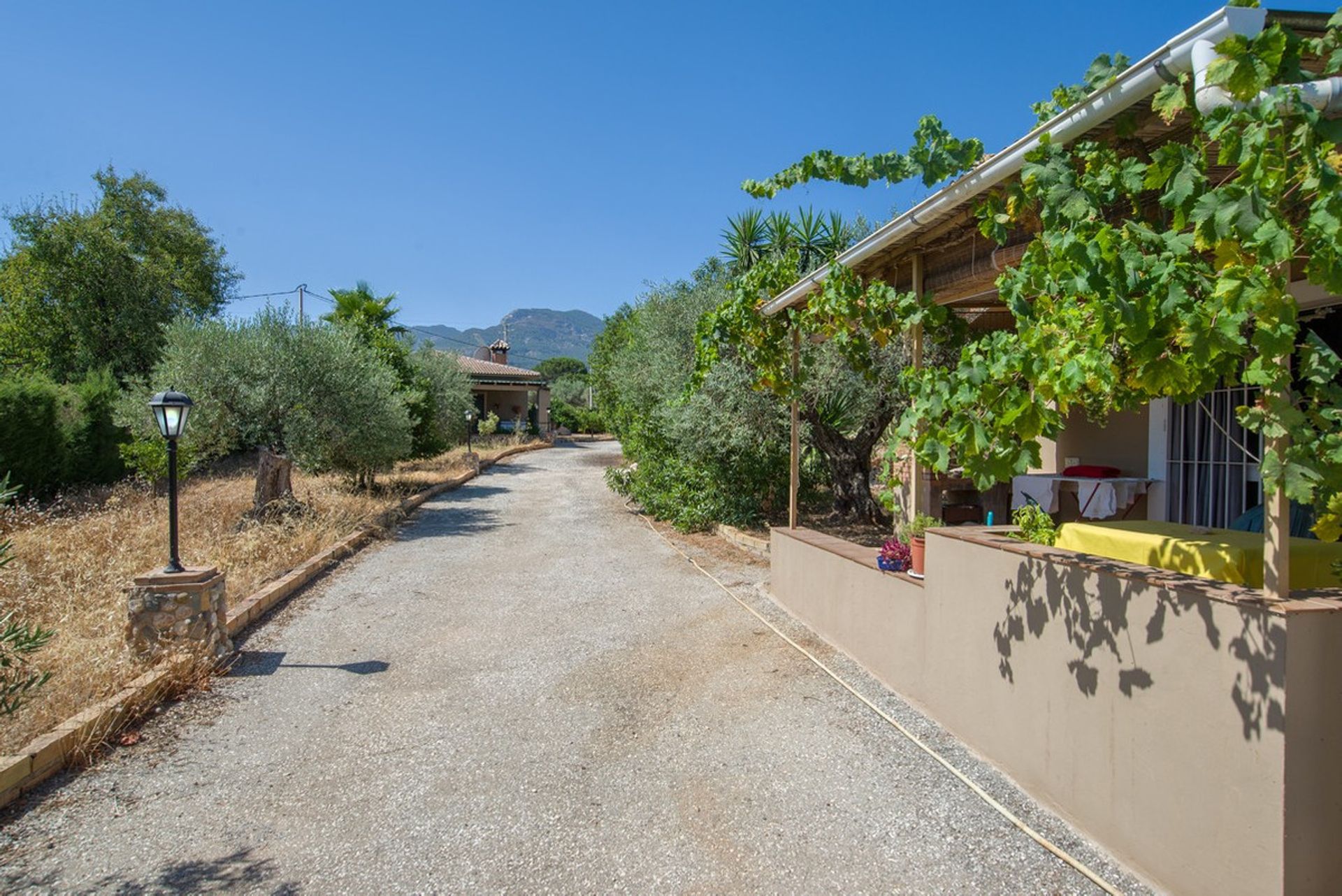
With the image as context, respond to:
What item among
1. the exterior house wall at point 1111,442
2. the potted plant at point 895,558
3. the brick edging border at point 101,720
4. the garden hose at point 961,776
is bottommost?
the garden hose at point 961,776

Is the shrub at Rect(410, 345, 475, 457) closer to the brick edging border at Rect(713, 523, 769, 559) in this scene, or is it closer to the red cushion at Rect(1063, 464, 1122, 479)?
the brick edging border at Rect(713, 523, 769, 559)

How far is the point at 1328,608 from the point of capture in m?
2.27

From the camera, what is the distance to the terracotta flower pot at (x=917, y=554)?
4598 millimetres

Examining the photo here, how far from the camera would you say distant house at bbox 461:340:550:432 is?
36.0 metres

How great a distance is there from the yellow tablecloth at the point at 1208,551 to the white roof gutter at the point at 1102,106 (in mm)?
1677

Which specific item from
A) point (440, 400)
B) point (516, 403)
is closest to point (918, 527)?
point (440, 400)

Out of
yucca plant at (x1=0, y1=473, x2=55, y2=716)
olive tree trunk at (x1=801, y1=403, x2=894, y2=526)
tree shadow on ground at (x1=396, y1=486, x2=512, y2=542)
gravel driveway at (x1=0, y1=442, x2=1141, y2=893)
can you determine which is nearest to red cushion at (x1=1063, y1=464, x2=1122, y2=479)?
gravel driveway at (x1=0, y1=442, x2=1141, y2=893)

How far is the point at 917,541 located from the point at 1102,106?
2598 mm

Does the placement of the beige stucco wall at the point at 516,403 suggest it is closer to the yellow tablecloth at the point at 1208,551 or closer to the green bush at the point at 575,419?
the green bush at the point at 575,419

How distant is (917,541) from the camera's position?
15.1 feet

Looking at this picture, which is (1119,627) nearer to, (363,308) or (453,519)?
(453,519)

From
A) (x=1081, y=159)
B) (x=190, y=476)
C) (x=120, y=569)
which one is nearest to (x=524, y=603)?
(x=120, y=569)

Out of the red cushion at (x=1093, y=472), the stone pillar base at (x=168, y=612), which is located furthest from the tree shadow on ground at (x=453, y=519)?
the red cushion at (x=1093, y=472)

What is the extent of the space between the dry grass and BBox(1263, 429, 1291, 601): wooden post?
5.36 meters
